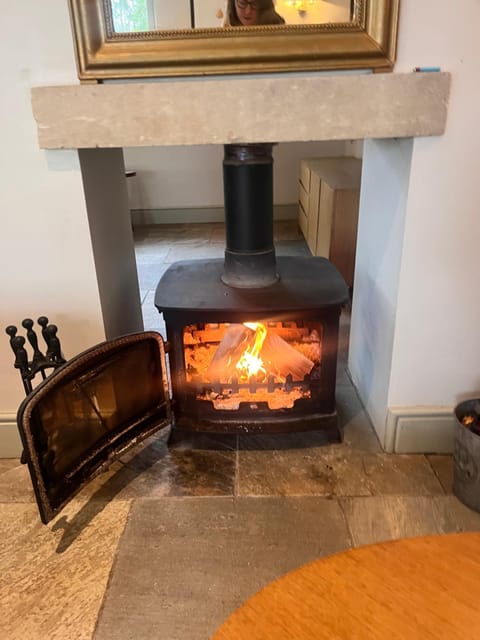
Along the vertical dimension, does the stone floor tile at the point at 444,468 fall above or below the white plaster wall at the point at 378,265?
below

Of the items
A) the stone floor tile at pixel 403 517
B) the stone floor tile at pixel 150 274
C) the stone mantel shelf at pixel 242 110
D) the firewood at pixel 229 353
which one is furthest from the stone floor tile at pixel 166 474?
the stone floor tile at pixel 150 274

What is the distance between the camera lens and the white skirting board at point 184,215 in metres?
5.34

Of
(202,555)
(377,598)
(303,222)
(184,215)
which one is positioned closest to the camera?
(377,598)

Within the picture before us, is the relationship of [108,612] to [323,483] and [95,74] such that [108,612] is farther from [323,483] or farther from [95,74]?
[95,74]

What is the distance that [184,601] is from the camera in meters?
1.31

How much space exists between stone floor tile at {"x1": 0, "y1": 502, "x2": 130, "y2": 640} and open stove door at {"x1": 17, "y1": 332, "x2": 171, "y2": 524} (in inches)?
4.9

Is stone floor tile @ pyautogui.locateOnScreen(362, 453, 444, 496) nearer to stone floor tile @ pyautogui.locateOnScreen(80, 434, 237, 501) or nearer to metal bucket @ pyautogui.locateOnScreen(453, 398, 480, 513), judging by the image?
metal bucket @ pyautogui.locateOnScreen(453, 398, 480, 513)

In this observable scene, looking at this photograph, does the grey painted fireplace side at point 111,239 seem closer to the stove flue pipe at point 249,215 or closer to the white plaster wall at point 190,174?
the stove flue pipe at point 249,215

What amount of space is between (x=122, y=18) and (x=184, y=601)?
4.97 feet

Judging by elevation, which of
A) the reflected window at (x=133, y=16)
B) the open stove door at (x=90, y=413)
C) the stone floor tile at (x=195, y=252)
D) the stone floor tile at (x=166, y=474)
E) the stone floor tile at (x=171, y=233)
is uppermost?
the reflected window at (x=133, y=16)

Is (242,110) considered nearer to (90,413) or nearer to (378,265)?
(378,265)

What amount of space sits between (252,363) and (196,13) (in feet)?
3.53

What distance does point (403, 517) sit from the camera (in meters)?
1.54

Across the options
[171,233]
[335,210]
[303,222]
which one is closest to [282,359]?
[335,210]
